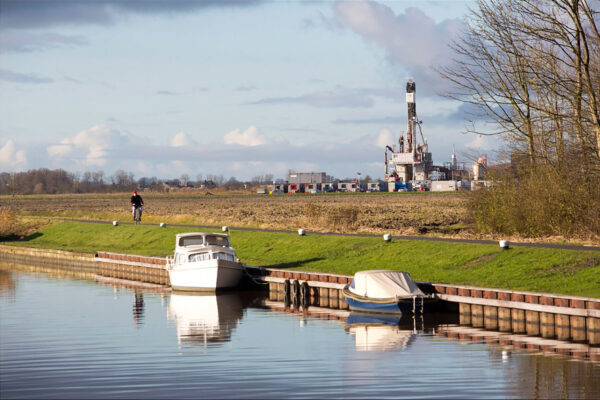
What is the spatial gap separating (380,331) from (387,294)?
273 cm

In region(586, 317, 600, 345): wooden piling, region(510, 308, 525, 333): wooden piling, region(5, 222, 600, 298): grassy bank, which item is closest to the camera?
region(586, 317, 600, 345): wooden piling

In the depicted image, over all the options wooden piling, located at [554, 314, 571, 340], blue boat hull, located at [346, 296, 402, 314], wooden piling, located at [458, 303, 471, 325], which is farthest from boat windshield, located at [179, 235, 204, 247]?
wooden piling, located at [554, 314, 571, 340]

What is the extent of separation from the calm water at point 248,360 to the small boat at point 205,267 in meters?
4.51

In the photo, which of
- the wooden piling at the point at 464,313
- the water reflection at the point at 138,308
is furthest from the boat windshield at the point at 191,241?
the wooden piling at the point at 464,313

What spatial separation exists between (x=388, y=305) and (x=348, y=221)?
958 inches

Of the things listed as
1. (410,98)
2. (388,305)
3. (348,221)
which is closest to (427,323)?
(388,305)

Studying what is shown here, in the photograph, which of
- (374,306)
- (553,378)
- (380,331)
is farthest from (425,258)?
(553,378)

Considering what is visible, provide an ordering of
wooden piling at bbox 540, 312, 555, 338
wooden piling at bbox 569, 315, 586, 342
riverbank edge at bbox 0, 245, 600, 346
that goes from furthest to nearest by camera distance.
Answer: wooden piling at bbox 540, 312, 555, 338 → riverbank edge at bbox 0, 245, 600, 346 → wooden piling at bbox 569, 315, 586, 342

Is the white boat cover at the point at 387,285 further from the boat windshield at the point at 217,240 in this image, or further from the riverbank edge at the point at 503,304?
the boat windshield at the point at 217,240

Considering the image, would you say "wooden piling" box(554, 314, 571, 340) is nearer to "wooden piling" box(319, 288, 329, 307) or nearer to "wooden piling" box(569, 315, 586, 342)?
"wooden piling" box(569, 315, 586, 342)

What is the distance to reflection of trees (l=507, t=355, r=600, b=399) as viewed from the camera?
17984mm

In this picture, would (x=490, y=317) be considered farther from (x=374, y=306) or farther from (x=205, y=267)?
(x=205, y=267)

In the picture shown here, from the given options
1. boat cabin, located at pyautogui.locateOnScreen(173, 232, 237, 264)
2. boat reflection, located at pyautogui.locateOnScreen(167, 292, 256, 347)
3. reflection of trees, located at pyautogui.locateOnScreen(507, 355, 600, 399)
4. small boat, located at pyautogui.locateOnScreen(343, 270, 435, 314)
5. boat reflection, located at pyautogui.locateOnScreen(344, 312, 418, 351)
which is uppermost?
boat cabin, located at pyautogui.locateOnScreen(173, 232, 237, 264)

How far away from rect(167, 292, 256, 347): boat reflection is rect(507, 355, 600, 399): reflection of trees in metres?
9.68
